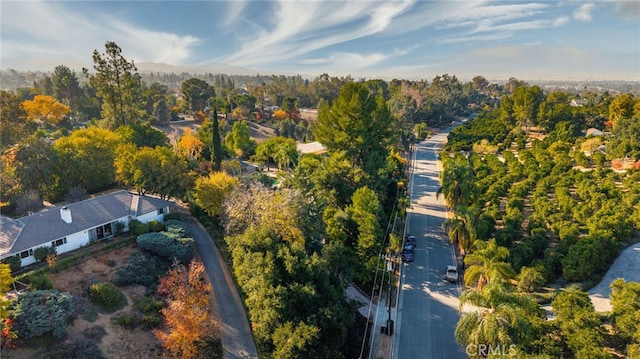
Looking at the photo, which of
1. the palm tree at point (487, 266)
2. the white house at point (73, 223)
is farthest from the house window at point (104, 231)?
the palm tree at point (487, 266)

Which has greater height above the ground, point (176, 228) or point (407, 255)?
point (176, 228)

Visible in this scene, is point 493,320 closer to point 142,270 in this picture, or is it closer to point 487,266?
point 487,266

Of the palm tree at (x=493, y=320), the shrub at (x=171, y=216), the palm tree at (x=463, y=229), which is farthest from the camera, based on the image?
the shrub at (x=171, y=216)

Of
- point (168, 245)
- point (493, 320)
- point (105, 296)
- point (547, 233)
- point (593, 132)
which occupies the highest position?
point (593, 132)

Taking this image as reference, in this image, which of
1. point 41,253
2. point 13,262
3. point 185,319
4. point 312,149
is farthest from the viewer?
point 312,149

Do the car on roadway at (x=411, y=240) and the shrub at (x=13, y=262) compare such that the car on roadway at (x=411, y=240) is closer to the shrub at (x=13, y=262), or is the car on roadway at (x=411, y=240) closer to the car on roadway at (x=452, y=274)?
the car on roadway at (x=452, y=274)

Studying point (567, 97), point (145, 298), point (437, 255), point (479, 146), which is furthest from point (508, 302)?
point (567, 97)

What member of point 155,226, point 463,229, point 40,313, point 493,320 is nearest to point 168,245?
point 155,226
